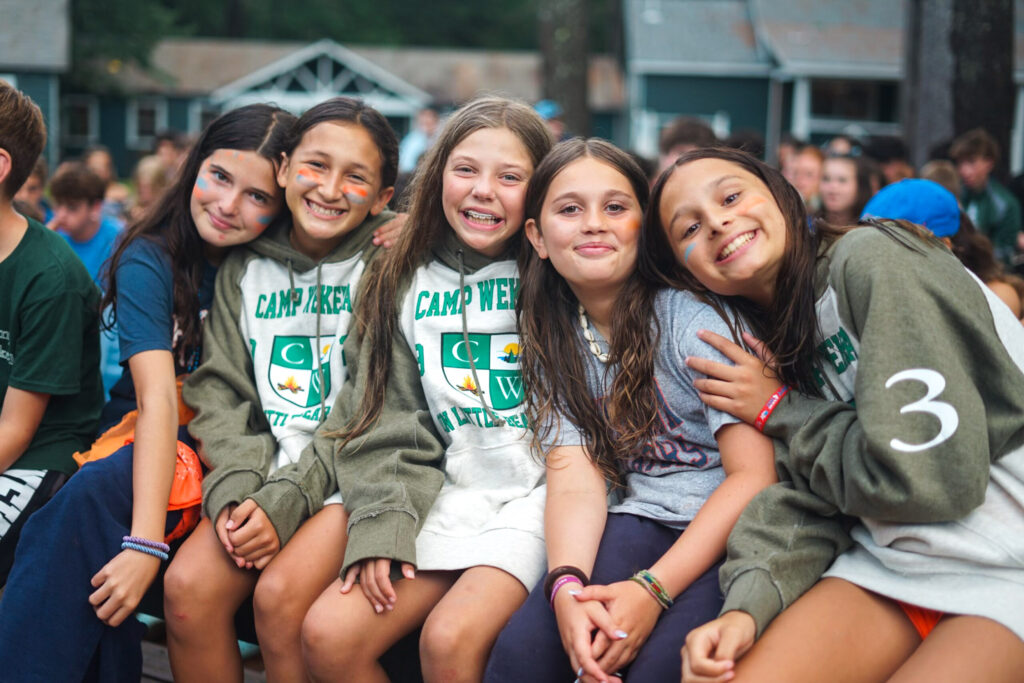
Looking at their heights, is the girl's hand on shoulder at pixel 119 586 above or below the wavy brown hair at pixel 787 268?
below

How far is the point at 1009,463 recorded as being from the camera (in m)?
1.89

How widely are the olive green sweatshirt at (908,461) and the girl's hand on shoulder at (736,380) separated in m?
0.13

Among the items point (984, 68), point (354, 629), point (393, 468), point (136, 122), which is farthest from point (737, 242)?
point (136, 122)

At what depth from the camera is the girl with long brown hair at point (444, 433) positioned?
6.95ft

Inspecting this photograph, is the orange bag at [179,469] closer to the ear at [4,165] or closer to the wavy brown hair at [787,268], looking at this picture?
the ear at [4,165]

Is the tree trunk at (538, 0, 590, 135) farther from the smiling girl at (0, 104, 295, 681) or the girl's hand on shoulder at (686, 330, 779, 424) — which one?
the girl's hand on shoulder at (686, 330, 779, 424)

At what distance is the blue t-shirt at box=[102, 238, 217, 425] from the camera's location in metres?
2.69

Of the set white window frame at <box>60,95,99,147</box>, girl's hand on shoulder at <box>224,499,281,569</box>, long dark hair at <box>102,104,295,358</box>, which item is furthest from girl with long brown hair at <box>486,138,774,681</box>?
white window frame at <box>60,95,99,147</box>

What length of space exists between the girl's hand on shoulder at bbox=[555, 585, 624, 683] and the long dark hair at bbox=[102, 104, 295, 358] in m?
1.64

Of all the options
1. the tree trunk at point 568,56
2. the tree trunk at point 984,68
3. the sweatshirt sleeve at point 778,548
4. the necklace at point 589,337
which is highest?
the tree trunk at point 568,56

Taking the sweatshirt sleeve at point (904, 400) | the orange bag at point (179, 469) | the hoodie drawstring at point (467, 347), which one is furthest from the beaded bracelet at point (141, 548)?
the sweatshirt sleeve at point (904, 400)

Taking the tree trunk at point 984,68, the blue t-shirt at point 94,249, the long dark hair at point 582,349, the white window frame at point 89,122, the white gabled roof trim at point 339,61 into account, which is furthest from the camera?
the white gabled roof trim at point 339,61

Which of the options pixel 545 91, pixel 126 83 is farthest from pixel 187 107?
pixel 545 91

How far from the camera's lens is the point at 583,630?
74.6 inches
